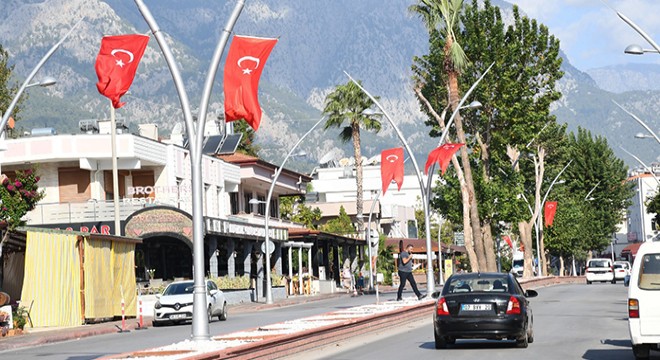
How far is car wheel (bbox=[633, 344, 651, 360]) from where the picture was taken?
53.5ft

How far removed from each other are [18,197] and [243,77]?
1672 cm

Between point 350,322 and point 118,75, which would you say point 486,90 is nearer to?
point 350,322

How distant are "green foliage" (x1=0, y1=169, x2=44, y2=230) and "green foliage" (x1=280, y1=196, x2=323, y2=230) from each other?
64166 mm

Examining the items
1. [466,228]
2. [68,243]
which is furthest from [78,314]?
[466,228]

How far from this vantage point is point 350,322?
80.0 ft

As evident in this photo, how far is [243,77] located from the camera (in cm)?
1942

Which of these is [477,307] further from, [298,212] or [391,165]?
[298,212]

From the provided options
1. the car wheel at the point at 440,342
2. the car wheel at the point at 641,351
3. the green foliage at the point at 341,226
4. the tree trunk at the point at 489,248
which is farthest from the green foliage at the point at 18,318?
the green foliage at the point at 341,226

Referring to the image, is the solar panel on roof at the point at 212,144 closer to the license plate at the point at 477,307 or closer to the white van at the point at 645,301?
the license plate at the point at 477,307

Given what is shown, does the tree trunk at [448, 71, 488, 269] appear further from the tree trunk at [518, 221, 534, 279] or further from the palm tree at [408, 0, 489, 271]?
the tree trunk at [518, 221, 534, 279]

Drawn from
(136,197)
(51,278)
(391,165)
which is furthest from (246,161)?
(51,278)

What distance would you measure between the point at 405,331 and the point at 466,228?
2814 cm

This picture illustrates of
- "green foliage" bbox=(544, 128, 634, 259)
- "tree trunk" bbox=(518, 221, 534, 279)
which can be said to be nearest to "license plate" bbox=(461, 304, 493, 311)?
"tree trunk" bbox=(518, 221, 534, 279)

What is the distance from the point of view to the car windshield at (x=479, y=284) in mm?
20803
